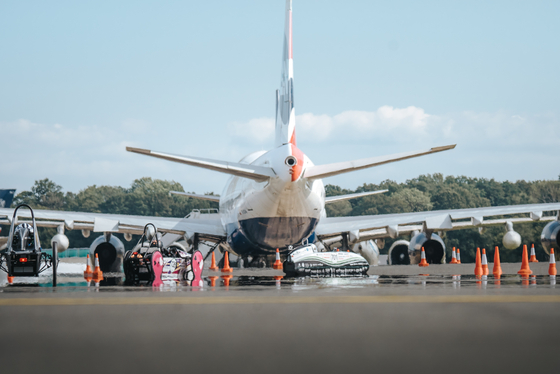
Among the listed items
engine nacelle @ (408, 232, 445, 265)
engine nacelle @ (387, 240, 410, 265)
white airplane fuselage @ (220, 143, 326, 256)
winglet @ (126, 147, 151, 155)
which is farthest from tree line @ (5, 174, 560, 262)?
winglet @ (126, 147, 151, 155)

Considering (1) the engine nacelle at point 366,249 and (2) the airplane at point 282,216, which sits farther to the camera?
(1) the engine nacelle at point 366,249

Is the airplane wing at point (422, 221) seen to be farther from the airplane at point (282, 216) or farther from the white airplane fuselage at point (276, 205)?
the white airplane fuselage at point (276, 205)

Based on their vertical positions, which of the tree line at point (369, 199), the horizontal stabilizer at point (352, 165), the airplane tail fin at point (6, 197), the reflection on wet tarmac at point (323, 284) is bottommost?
the reflection on wet tarmac at point (323, 284)

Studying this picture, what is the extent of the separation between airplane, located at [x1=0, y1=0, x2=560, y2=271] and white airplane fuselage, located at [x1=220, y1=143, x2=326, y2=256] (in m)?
0.03

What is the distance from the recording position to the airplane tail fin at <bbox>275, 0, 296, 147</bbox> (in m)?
22.8

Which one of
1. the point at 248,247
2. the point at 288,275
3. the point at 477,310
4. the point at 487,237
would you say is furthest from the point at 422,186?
the point at 477,310

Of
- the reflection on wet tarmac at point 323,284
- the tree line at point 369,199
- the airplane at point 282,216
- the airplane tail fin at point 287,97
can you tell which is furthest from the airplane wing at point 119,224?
the tree line at point 369,199

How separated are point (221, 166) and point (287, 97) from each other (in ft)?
18.5

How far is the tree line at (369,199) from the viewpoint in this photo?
3701 inches

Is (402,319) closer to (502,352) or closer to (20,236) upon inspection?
(502,352)

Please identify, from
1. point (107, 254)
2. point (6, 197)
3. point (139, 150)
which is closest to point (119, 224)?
point (107, 254)

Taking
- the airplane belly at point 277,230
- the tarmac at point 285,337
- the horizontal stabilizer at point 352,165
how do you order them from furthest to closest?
the airplane belly at point 277,230 → the horizontal stabilizer at point 352,165 → the tarmac at point 285,337

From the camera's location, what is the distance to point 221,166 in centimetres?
1881

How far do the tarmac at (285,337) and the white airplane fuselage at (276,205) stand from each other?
1379 cm
